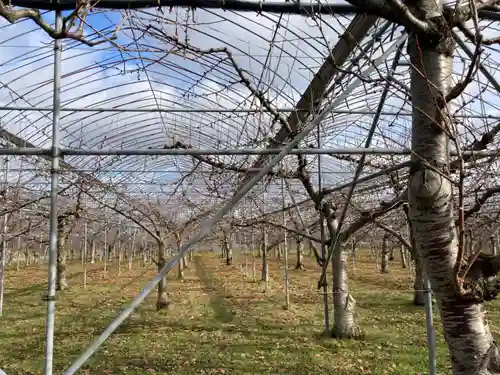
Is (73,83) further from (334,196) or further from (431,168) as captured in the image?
(431,168)

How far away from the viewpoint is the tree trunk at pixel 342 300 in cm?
674

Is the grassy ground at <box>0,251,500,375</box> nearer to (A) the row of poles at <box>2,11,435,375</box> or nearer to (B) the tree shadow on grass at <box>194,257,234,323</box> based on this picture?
(B) the tree shadow on grass at <box>194,257,234,323</box>

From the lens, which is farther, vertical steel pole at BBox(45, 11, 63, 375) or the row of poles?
vertical steel pole at BBox(45, 11, 63, 375)

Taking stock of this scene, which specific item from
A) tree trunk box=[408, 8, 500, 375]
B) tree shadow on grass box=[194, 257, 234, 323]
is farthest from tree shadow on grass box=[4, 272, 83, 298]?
tree trunk box=[408, 8, 500, 375]

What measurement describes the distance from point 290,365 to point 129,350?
2.50 meters

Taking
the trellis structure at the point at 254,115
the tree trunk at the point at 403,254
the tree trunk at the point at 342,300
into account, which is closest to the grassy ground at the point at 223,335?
the tree trunk at the point at 342,300

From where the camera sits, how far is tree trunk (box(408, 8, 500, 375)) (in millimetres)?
1807

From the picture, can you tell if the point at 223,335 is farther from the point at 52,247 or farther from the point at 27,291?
the point at 27,291

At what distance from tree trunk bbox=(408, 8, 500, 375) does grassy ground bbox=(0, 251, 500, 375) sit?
13.2ft

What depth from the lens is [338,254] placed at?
6.77 m

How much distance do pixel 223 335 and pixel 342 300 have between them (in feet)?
7.11

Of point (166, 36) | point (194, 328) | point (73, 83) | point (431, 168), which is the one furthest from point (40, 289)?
point (431, 168)

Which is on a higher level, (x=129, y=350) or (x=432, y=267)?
(x=432, y=267)

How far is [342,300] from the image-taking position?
6852mm
